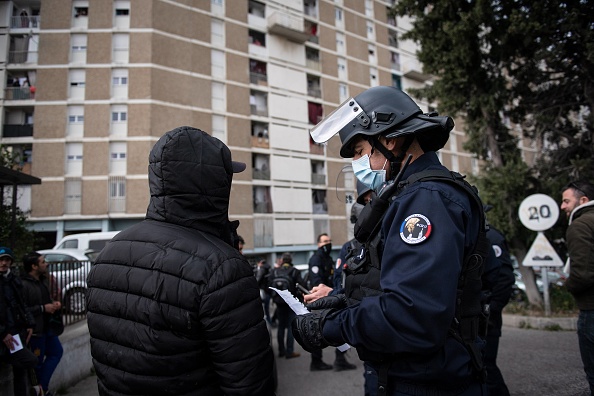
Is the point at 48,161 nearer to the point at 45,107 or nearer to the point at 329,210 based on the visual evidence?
the point at 45,107

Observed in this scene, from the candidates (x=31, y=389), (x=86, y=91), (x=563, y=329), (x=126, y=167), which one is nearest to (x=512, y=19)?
(x=563, y=329)

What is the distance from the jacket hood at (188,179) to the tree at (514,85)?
8.53 m

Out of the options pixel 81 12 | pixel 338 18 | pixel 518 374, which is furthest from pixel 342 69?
pixel 518 374

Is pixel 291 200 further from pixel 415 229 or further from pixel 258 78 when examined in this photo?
pixel 415 229

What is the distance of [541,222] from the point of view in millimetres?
7301

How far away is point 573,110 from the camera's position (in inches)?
356

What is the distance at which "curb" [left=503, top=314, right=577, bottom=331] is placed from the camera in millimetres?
7195

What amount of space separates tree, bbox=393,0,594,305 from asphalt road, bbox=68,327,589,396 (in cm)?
347

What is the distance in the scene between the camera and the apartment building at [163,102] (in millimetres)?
20703

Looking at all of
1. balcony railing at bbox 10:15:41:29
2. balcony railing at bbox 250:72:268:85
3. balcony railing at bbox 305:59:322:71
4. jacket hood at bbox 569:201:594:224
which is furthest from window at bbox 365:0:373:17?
jacket hood at bbox 569:201:594:224

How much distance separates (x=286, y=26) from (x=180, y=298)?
27.3m

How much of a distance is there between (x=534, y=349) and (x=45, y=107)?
979 inches

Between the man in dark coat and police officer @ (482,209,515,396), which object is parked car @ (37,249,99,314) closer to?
the man in dark coat

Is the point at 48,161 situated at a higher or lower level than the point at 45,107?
lower
